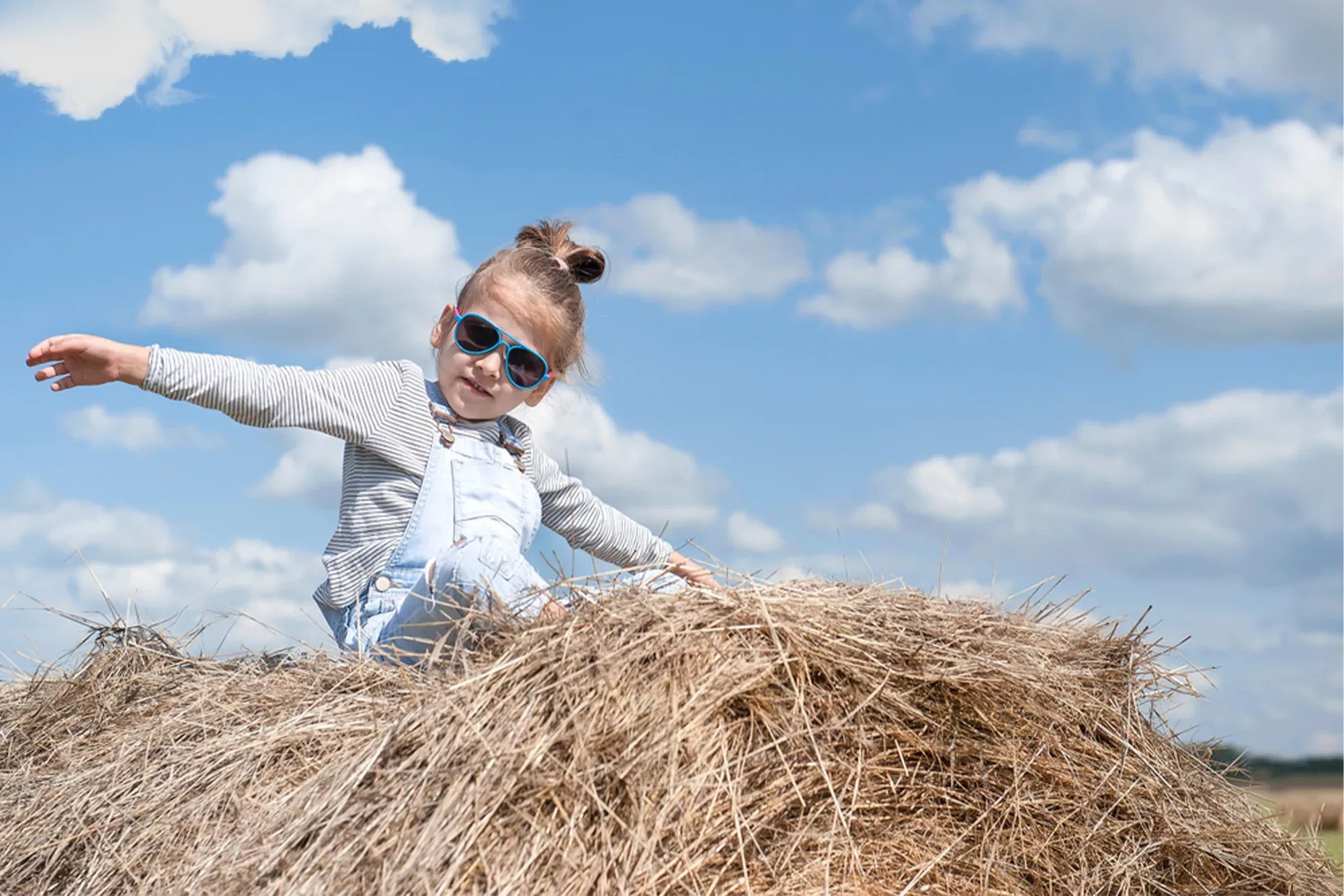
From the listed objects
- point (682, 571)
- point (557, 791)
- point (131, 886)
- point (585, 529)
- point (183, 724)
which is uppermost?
point (585, 529)

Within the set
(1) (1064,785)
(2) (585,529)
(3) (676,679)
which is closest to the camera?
(3) (676,679)

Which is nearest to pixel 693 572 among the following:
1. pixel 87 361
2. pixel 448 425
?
pixel 448 425

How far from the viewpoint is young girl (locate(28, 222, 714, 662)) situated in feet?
10.1

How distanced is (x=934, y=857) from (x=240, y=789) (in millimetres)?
1334

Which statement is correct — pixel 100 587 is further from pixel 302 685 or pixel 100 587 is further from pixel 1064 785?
pixel 1064 785

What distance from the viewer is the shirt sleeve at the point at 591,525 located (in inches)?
156

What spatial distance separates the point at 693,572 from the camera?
117 inches

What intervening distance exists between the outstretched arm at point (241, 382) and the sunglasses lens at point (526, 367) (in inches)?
13.7

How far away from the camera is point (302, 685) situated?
265 centimetres

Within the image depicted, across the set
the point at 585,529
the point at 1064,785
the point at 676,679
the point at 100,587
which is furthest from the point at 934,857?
the point at 100,587

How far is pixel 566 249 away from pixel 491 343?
59 cm

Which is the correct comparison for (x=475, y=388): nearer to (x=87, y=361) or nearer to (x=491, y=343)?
(x=491, y=343)

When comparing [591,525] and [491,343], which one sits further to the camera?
[591,525]

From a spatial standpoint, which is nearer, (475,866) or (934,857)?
(475,866)
